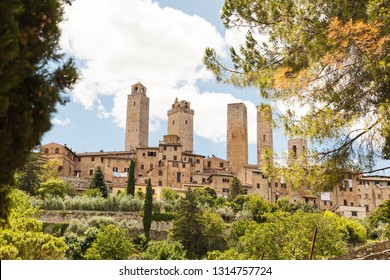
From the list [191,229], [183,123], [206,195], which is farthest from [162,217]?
[183,123]

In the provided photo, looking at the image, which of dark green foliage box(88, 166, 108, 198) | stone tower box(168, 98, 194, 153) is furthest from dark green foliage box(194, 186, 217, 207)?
stone tower box(168, 98, 194, 153)

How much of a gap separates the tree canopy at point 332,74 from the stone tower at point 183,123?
205 ft

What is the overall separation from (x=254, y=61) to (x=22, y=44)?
7281 mm

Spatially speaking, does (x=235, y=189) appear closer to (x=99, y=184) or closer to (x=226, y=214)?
(x=226, y=214)

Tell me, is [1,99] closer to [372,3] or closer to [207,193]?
[372,3]

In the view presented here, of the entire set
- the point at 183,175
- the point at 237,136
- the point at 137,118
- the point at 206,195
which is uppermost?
the point at 137,118

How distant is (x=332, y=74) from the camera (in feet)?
33.4

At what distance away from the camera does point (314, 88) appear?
10.2 metres

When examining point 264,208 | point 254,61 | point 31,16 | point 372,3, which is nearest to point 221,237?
point 264,208

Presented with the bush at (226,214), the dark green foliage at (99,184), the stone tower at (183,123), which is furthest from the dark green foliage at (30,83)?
the stone tower at (183,123)

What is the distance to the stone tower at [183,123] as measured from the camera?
74.2m

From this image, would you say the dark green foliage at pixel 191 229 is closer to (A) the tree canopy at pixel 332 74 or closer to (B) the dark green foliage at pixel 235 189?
(B) the dark green foliage at pixel 235 189

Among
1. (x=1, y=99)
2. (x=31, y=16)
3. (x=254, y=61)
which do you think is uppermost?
(x=254, y=61)

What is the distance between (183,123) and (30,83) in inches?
2758
